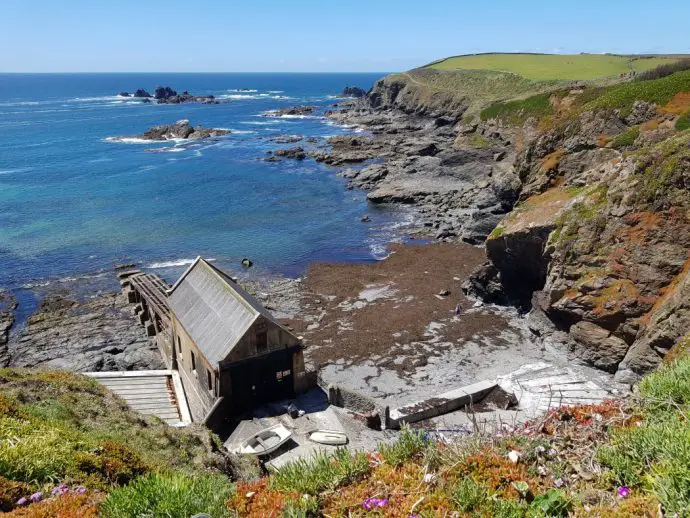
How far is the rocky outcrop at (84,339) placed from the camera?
106ft

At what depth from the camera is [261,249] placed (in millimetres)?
52562

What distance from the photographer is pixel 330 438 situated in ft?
63.4

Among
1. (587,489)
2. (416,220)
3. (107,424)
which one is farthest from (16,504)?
(416,220)

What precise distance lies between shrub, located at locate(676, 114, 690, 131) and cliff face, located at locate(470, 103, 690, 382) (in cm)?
575

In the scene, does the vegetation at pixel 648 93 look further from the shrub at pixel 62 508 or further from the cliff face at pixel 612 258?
the shrub at pixel 62 508

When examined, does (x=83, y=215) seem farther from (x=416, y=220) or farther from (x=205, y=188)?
(x=416, y=220)

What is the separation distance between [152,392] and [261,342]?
20.3 ft

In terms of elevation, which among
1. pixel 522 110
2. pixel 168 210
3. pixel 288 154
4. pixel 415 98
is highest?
pixel 415 98

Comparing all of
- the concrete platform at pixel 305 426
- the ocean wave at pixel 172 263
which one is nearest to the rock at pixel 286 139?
the ocean wave at pixel 172 263

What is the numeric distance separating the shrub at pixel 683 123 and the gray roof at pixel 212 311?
124ft

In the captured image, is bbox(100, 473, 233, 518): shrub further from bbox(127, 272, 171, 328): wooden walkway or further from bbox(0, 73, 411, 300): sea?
bbox(0, 73, 411, 300): sea

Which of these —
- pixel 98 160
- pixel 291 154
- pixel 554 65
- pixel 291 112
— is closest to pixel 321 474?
pixel 291 154

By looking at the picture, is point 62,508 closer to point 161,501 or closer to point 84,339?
point 161,501

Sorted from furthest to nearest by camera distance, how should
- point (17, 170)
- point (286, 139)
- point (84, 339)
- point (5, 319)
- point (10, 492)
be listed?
point (286, 139), point (17, 170), point (5, 319), point (84, 339), point (10, 492)
